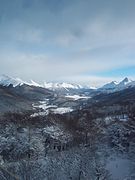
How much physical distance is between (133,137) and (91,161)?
25.7 meters

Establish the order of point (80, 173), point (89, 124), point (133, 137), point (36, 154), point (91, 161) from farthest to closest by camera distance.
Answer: point (89, 124)
point (133, 137)
point (36, 154)
point (91, 161)
point (80, 173)

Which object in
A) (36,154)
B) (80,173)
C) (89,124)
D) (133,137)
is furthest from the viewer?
(89,124)

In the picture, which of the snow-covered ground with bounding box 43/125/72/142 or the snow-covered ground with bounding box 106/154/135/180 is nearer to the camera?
the snow-covered ground with bounding box 106/154/135/180

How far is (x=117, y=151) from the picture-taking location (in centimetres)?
7331

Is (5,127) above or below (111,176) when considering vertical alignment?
above

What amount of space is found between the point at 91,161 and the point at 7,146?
19461 millimetres

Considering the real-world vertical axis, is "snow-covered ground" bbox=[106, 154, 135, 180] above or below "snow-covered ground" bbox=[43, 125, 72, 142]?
below

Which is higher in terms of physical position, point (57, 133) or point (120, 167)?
point (57, 133)

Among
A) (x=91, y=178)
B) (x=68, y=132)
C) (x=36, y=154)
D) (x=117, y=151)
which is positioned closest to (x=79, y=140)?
(x=68, y=132)

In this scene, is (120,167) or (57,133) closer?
(120,167)

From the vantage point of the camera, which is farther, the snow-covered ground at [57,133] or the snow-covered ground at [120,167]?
the snow-covered ground at [57,133]

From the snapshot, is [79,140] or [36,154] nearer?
[36,154]

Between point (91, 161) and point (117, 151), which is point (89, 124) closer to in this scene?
point (117, 151)

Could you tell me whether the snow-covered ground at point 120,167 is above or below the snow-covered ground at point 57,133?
below
